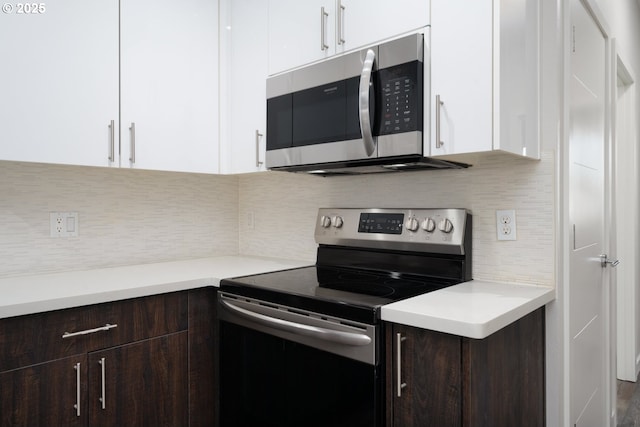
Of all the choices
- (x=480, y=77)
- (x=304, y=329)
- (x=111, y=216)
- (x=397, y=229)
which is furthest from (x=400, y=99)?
(x=111, y=216)

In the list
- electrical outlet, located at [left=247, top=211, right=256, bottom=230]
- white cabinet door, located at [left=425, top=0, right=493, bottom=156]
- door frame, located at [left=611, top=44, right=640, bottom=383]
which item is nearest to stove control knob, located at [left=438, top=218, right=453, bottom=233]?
white cabinet door, located at [left=425, top=0, right=493, bottom=156]

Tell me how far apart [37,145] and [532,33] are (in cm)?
179

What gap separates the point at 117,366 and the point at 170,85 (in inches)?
46.9

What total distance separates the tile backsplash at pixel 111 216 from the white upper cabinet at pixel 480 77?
1481 millimetres

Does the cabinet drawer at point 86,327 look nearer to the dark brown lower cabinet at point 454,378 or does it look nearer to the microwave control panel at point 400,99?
the dark brown lower cabinet at point 454,378

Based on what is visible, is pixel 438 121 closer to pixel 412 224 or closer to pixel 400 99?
pixel 400 99

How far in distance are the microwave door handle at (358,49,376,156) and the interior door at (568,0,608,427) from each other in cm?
74

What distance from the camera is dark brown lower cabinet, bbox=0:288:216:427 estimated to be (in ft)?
4.34

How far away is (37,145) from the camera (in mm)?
1559

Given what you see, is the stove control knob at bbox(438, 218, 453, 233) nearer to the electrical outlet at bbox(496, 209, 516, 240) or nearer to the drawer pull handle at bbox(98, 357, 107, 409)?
the electrical outlet at bbox(496, 209, 516, 240)

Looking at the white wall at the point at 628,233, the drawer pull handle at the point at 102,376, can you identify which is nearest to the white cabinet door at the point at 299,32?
the drawer pull handle at the point at 102,376

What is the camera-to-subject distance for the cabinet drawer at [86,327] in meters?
1.31

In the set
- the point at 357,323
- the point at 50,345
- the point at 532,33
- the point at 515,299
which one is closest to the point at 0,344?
the point at 50,345

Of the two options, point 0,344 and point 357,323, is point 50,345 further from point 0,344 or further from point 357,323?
point 357,323
